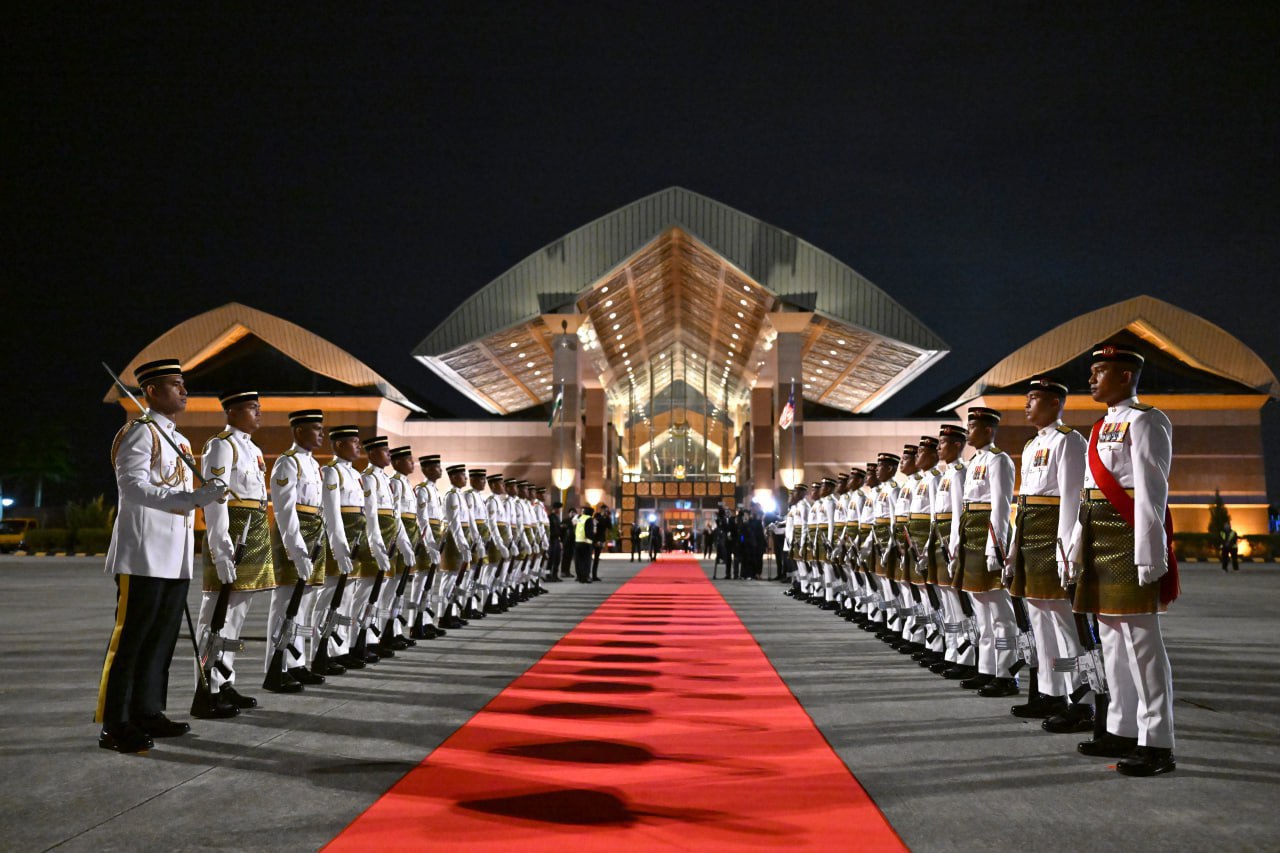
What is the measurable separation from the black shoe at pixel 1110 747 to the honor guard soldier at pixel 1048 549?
0.69m

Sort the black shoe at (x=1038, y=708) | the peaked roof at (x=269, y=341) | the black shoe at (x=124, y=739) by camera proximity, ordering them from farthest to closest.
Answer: the peaked roof at (x=269, y=341) → the black shoe at (x=1038, y=708) → the black shoe at (x=124, y=739)

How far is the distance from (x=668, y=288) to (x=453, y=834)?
44396 millimetres

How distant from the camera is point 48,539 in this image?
47094 millimetres

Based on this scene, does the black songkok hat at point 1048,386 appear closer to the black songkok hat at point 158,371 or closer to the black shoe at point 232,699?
the black songkok hat at point 158,371

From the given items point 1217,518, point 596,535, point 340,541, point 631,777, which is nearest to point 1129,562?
point 631,777

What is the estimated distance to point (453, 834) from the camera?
12.0ft

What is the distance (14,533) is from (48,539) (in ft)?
16.3

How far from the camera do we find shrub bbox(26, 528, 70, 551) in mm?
46875

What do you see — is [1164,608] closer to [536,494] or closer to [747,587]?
[536,494]

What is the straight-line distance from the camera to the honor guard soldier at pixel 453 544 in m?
11.8

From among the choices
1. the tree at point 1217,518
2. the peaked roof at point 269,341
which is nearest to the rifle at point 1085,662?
the tree at point 1217,518

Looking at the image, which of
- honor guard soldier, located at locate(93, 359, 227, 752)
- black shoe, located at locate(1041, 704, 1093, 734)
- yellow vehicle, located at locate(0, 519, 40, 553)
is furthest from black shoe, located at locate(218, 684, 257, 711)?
yellow vehicle, located at locate(0, 519, 40, 553)

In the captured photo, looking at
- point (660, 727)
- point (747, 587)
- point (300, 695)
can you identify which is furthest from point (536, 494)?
point (660, 727)

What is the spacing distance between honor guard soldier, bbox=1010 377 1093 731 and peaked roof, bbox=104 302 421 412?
4345cm
